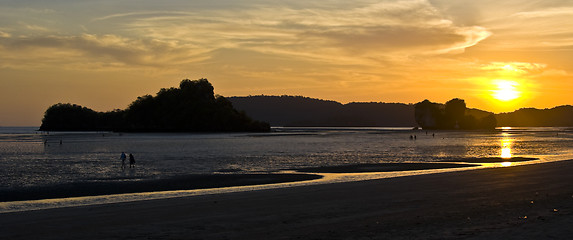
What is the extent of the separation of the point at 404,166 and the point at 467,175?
12010 millimetres

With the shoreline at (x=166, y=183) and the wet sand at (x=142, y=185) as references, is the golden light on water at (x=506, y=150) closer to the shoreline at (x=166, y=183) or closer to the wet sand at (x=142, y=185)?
the shoreline at (x=166, y=183)

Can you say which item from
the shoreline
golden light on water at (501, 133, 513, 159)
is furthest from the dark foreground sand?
golden light on water at (501, 133, 513, 159)

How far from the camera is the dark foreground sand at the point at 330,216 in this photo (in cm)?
1381

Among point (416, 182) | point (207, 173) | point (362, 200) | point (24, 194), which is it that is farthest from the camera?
point (207, 173)

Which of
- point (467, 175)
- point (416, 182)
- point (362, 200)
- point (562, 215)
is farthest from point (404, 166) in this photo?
point (562, 215)

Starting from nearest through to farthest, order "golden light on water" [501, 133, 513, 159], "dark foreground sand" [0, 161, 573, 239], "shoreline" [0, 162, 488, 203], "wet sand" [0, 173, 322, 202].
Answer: "dark foreground sand" [0, 161, 573, 239]
"wet sand" [0, 173, 322, 202]
"shoreline" [0, 162, 488, 203]
"golden light on water" [501, 133, 513, 159]

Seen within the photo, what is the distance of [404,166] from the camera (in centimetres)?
4300

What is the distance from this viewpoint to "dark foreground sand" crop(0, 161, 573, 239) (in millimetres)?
13812

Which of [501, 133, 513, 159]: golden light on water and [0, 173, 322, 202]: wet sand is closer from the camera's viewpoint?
[0, 173, 322, 202]: wet sand

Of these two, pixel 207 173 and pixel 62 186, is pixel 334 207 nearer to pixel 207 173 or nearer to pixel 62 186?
pixel 62 186

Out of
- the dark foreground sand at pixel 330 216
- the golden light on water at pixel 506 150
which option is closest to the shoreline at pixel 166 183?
the dark foreground sand at pixel 330 216

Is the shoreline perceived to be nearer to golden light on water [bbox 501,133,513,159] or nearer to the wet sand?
the wet sand

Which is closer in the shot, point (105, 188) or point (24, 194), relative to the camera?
point (24, 194)

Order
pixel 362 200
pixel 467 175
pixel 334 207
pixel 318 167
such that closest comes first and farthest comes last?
pixel 334 207 → pixel 362 200 → pixel 467 175 → pixel 318 167
